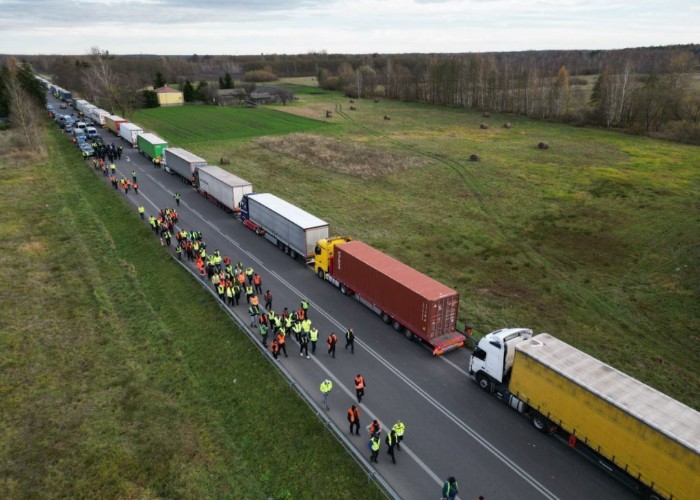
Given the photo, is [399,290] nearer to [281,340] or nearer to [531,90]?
[281,340]

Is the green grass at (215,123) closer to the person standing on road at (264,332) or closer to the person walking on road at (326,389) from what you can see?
the person standing on road at (264,332)

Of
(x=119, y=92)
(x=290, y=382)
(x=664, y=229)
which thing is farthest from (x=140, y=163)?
(x=664, y=229)

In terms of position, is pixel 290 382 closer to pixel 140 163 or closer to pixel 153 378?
pixel 153 378

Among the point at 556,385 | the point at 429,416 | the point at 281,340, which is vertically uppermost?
the point at 556,385

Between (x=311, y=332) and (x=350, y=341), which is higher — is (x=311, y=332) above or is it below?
above

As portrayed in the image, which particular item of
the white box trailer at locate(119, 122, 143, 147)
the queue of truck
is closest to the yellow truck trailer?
the queue of truck

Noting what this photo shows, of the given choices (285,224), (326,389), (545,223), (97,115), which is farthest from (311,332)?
(97,115)
